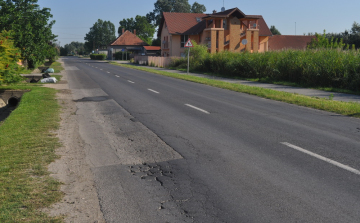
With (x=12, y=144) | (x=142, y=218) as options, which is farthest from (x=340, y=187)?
(x=12, y=144)

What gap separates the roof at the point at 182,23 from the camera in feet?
213

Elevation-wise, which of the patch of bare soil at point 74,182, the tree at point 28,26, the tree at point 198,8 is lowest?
the patch of bare soil at point 74,182

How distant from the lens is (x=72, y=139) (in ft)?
26.4

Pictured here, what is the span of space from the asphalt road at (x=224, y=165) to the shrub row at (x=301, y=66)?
8.97 metres

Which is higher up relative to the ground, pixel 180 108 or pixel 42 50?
pixel 42 50

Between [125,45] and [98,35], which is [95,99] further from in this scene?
[98,35]

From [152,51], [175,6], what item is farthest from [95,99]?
[175,6]

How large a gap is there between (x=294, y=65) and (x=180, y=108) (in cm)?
1273

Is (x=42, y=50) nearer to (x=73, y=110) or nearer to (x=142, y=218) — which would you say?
(x=73, y=110)

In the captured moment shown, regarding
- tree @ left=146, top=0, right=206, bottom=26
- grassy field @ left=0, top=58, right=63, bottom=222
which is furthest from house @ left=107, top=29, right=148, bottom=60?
grassy field @ left=0, top=58, right=63, bottom=222

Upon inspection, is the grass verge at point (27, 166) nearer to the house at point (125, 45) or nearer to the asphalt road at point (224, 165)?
the asphalt road at point (224, 165)

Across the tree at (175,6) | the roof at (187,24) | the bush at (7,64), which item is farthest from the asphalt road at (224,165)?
the tree at (175,6)

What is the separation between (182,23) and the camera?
221ft

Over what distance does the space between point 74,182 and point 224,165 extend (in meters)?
2.37
